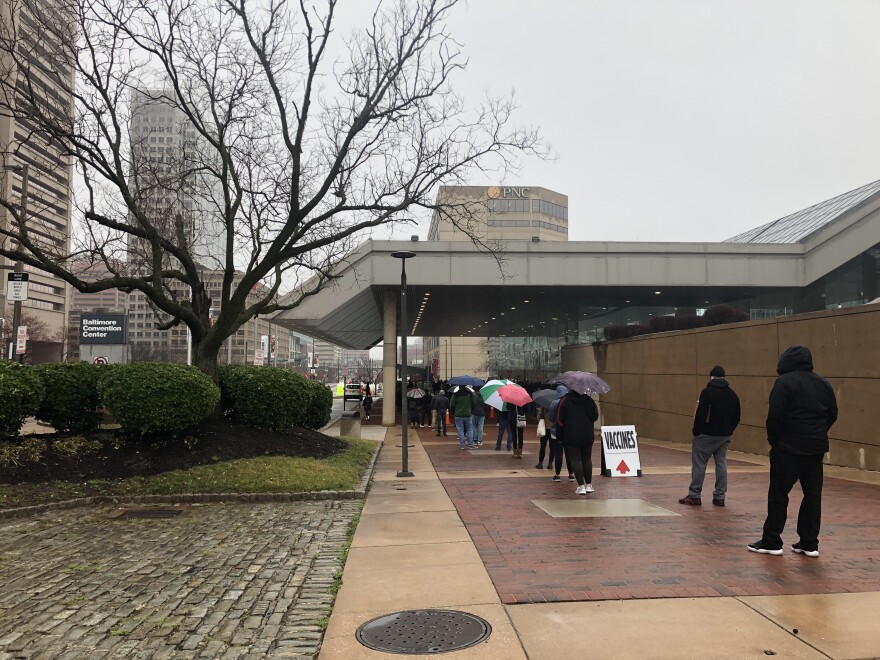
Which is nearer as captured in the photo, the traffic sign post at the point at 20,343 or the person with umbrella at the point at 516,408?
the person with umbrella at the point at 516,408

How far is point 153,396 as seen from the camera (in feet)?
35.6

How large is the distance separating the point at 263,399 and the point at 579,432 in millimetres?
6898

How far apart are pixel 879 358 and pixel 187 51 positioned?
46.2 ft

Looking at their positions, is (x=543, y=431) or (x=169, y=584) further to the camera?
(x=543, y=431)

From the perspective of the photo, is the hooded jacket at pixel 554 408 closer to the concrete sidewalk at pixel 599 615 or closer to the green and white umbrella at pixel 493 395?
the green and white umbrella at pixel 493 395

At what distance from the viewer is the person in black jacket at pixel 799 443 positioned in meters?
5.83

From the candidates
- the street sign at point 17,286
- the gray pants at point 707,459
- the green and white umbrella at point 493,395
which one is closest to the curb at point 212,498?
the gray pants at point 707,459

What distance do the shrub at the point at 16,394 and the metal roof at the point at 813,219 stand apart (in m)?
26.9

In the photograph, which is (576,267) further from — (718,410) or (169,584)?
(169,584)

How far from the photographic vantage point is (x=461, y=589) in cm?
527

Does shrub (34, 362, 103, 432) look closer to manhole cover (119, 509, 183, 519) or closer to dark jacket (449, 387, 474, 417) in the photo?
manhole cover (119, 509, 183, 519)

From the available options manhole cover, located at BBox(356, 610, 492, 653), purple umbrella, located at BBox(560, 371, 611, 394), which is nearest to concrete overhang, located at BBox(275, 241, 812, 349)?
purple umbrella, located at BBox(560, 371, 611, 394)

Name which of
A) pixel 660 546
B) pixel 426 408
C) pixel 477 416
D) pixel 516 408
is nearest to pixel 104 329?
pixel 426 408

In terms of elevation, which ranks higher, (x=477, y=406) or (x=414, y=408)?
(x=477, y=406)
